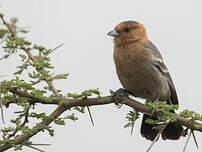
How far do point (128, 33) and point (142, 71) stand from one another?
2.74 feet

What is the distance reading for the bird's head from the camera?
5.59 meters

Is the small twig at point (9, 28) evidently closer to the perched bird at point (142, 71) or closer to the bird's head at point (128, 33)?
the perched bird at point (142, 71)

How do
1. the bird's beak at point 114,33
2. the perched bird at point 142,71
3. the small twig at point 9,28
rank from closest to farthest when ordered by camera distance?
the small twig at point 9,28
the perched bird at point 142,71
the bird's beak at point 114,33

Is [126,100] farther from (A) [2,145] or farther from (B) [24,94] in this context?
(A) [2,145]

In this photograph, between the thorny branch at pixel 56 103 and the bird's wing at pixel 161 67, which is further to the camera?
the bird's wing at pixel 161 67

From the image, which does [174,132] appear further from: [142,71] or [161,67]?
[161,67]

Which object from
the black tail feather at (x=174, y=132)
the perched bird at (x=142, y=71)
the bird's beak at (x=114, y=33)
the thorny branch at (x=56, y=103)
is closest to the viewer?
the thorny branch at (x=56, y=103)

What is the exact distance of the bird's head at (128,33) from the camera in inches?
220

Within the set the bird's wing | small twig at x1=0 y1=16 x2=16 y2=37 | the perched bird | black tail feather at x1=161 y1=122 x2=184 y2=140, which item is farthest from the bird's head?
small twig at x1=0 y1=16 x2=16 y2=37

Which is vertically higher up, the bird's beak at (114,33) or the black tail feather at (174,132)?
the bird's beak at (114,33)

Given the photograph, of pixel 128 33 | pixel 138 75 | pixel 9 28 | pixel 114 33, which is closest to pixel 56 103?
pixel 9 28

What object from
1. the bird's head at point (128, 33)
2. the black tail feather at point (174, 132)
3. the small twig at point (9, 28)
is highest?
the small twig at point (9, 28)

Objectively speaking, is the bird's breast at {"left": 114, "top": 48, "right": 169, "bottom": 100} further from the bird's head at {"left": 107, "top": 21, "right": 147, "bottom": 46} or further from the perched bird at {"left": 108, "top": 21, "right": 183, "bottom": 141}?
the bird's head at {"left": 107, "top": 21, "right": 147, "bottom": 46}

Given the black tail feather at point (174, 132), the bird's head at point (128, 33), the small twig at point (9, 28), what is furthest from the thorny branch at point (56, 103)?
the bird's head at point (128, 33)
